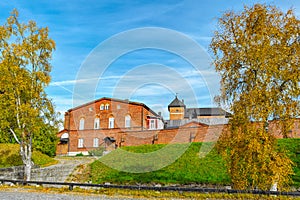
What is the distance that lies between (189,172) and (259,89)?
487 inches

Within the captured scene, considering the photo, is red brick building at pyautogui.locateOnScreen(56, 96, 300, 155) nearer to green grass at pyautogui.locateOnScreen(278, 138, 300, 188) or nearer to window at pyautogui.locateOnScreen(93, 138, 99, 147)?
window at pyautogui.locateOnScreen(93, 138, 99, 147)

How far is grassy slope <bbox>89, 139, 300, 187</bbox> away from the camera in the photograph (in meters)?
21.4

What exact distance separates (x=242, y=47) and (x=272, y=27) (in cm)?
142

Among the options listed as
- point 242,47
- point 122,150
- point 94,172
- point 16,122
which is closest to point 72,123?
point 122,150

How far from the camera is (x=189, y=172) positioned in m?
22.6

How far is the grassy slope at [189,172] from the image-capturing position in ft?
70.3

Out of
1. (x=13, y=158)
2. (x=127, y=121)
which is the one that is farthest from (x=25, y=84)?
(x=127, y=121)

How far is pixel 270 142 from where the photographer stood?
39.1 feet

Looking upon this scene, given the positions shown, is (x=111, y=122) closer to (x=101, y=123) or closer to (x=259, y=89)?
(x=101, y=123)

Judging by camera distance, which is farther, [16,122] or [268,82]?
[16,122]

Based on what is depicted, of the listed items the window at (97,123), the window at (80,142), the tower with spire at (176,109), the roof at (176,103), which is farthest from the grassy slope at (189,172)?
the roof at (176,103)

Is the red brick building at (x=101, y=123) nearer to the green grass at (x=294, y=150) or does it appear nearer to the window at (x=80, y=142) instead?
the window at (x=80, y=142)

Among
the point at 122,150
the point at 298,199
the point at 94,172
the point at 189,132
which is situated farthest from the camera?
the point at 189,132

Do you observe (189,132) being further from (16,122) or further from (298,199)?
(298,199)
